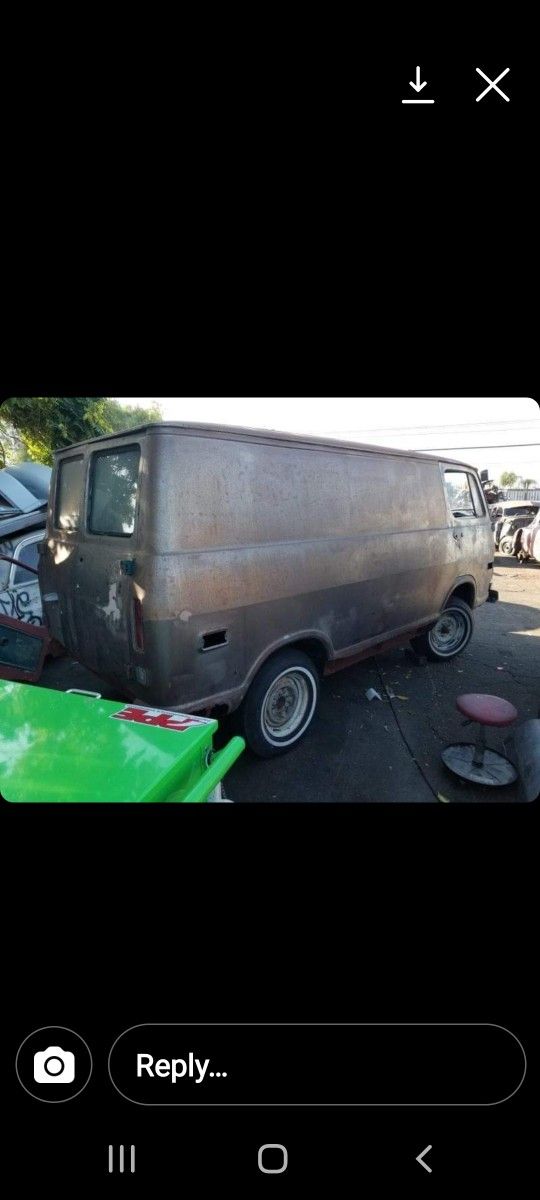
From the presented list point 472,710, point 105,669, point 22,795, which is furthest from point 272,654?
point 22,795

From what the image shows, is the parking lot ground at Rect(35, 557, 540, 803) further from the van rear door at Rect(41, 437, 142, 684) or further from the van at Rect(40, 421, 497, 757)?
the van rear door at Rect(41, 437, 142, 684)

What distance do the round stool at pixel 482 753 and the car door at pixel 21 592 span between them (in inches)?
169

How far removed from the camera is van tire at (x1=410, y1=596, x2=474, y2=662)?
15.1 ft

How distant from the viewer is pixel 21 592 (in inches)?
191

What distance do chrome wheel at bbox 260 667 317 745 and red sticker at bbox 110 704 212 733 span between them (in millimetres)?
1435

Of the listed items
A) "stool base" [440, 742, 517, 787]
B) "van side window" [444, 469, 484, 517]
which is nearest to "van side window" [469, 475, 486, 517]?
"van side window" [444, 469, 484, 517]

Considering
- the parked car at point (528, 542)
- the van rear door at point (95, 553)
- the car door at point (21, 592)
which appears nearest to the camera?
the van rear door at point (95, 553)

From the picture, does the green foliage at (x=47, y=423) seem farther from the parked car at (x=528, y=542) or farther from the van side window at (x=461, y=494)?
the parked car at (x=528, y=542)

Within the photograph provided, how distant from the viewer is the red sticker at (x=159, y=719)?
4.77 feet

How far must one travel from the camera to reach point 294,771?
2896 mm

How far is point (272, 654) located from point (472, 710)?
1.33 metres
